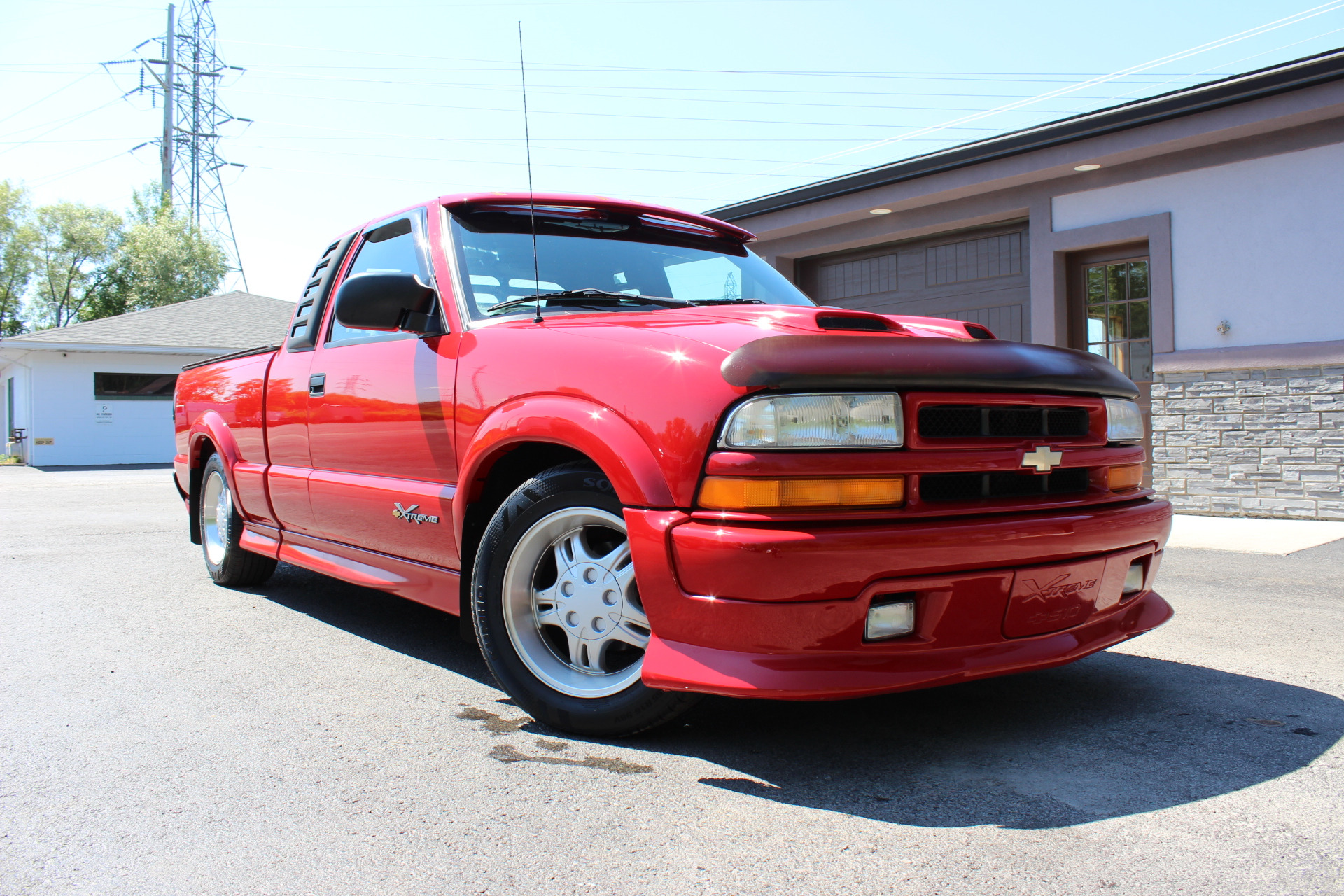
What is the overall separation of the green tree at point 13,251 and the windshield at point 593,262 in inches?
2060

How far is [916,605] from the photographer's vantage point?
2.39 meters

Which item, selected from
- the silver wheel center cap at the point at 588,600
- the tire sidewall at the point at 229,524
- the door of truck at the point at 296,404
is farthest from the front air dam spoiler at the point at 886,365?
the tire sidewall at the point at 229,524

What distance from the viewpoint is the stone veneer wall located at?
8062mm

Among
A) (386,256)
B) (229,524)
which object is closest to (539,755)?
(386,256)

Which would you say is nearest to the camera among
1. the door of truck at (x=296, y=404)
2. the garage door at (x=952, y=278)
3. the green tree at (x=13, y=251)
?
the door of truck at (x=296, y=404)

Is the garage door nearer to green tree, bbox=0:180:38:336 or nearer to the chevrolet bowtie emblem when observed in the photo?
the chevrolet bowtie emblem

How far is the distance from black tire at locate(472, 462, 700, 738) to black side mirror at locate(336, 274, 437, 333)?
84 cm

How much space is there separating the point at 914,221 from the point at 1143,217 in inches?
94.7

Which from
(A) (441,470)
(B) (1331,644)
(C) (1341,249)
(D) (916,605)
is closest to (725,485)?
(D) (916,605)

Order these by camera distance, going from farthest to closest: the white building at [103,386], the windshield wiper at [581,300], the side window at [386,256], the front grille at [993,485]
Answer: the white building at [103,386], the side window at [386,256], the windshield wiper at [581,300], the front grille at [993,485]

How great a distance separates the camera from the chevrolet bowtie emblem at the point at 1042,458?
260 cm

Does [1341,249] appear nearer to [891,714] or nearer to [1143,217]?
[1143,217]

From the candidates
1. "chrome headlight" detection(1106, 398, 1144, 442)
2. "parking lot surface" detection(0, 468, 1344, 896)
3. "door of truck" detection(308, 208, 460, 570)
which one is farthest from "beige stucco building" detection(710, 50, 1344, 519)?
"door of truck" detection(308, 208, 460, 570)

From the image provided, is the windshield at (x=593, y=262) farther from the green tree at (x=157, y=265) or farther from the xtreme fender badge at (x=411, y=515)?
the green tree at (x=157, y=265)
